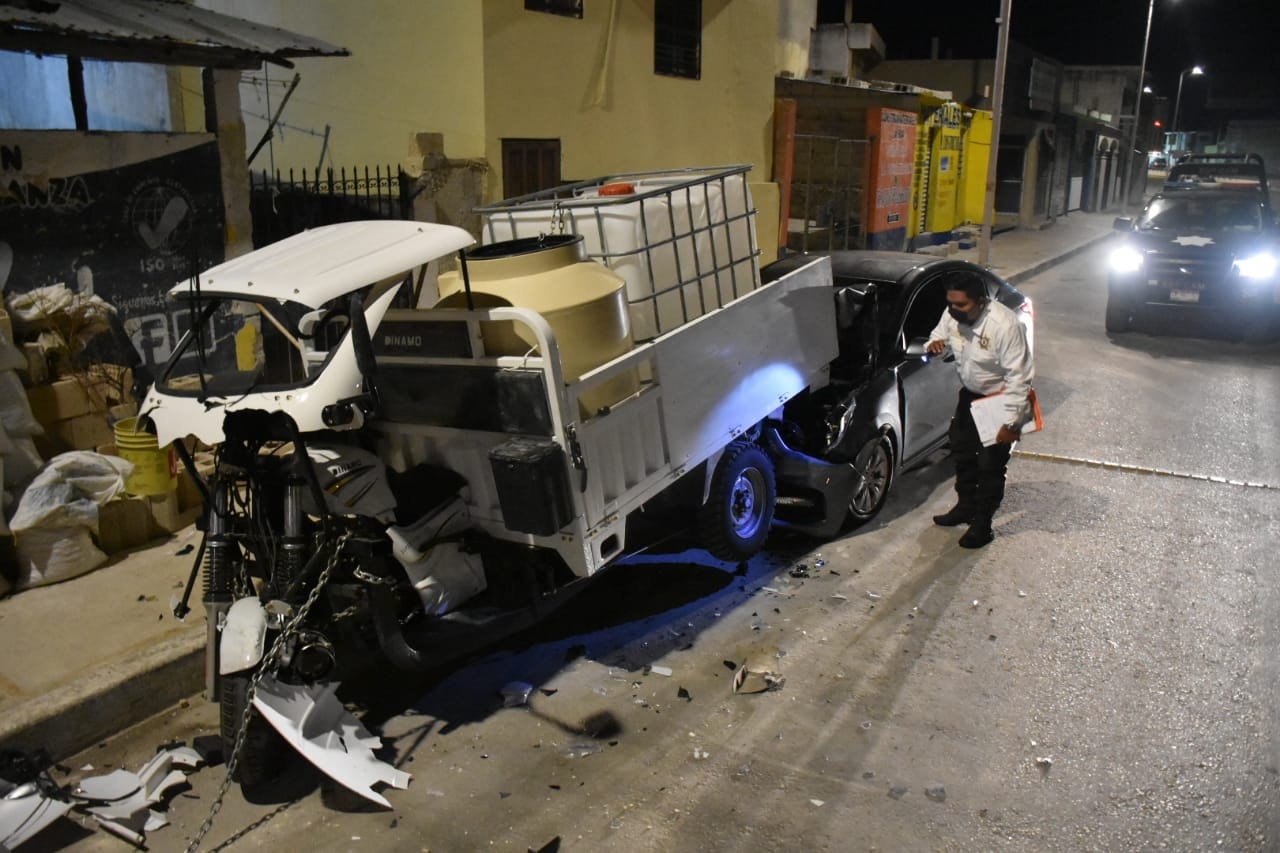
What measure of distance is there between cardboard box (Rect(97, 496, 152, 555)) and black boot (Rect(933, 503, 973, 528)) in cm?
505

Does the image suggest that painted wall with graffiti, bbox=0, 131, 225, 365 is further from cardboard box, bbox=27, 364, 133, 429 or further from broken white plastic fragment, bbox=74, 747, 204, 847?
broken white plastic fragment, bbox=74, 747, 204, 847

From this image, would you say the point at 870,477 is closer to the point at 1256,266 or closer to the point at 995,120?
the point at 1256,266

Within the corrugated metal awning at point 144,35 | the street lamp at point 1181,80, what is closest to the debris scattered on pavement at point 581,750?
the corrugated metal awning at point 144,35

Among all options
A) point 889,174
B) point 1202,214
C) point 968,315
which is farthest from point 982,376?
point 889,174

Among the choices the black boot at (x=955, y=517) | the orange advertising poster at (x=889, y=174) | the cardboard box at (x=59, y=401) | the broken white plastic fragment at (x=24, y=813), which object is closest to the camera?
the broken white plastic fragment at (x=24, y=813)

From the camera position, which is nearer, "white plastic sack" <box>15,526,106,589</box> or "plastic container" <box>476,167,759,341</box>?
"plastic container" <box>476,167,759,341</box>

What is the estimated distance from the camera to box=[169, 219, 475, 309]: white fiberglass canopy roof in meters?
4.07

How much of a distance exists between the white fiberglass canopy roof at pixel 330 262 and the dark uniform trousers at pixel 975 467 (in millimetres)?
→ 3665

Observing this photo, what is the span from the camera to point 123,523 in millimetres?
6035

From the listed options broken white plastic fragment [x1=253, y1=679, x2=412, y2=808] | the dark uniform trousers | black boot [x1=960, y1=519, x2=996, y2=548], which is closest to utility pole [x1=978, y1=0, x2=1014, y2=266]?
the dark uniform trousers

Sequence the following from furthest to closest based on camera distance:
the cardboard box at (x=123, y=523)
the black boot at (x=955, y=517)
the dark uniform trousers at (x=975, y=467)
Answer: the black boot at (x=955, y=517)
the dark uniform trousers at (x=975, y=467)
the cardboard box at (x=123, y=523)

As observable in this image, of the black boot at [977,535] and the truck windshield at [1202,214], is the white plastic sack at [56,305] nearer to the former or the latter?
the black boot at [977,535]

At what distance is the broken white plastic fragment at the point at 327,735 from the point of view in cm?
390

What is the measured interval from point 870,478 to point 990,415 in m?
0.88
